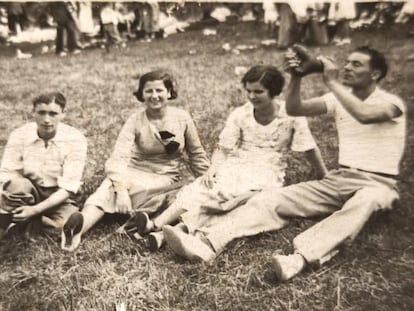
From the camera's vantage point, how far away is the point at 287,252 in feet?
3.64

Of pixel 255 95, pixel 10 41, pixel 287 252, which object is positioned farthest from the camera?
pixel 10 41

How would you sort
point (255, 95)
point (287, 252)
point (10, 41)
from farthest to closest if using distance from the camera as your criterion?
1. point (10, 41)
2. point (255, 95)
3. point (287, 252)

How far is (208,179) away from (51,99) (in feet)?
1.42

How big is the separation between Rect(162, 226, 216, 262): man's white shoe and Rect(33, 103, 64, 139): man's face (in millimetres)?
388

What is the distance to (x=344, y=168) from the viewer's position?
3.84ft

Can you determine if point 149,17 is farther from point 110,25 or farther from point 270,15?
point 270,15

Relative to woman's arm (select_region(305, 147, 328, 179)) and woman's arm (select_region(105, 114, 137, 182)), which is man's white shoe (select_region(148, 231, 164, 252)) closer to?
woman's arm (select_region(105, 114, 137, 182))

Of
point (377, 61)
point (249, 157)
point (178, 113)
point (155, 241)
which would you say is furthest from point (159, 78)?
point (377, 61)

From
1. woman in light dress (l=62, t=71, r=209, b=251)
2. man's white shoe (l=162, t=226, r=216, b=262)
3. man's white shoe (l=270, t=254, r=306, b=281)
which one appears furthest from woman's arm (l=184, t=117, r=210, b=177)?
man's white shoe (l=270, t=254, r=306, b=281)

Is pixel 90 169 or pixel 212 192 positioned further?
pixel 90 169

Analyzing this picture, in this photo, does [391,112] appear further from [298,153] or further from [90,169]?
[90,169]

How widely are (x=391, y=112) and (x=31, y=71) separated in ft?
2.89

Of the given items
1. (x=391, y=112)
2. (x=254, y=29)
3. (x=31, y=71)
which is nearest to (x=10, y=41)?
(x=31, y=71)

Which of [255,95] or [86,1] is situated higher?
[86,1]
